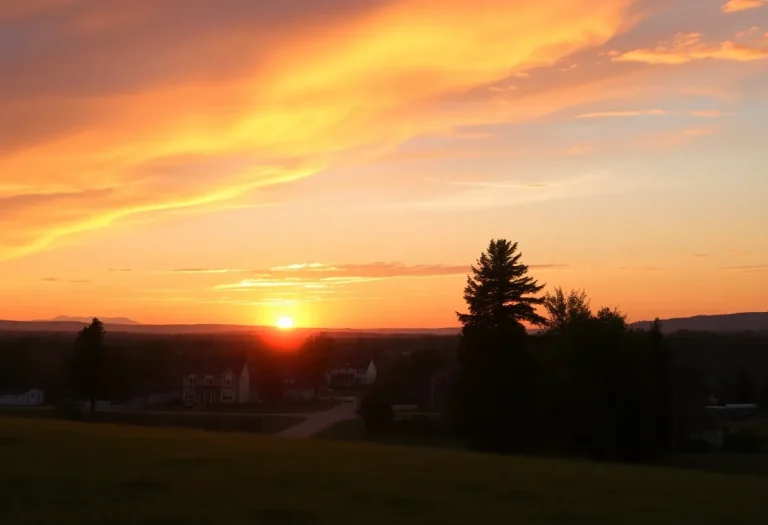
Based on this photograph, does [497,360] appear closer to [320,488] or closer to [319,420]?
[319,420]

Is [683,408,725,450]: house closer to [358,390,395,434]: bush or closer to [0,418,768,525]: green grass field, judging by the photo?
[358,390,395,434]: bush

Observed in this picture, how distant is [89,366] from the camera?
58.9 m

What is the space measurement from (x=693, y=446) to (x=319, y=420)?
23060 millimetres

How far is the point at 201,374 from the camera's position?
8419 centimetres

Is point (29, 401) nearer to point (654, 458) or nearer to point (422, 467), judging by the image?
point (654, 458)

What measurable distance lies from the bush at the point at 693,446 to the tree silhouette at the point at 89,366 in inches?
1523

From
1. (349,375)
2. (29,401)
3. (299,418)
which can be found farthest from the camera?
(349,375)

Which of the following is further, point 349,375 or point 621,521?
point 349,375

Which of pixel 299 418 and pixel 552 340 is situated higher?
pixel 552 340

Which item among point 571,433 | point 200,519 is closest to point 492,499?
point 200,519

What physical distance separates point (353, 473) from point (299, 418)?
45383mm

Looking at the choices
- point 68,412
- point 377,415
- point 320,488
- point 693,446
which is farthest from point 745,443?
point 320,488

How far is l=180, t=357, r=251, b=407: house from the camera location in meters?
83.5

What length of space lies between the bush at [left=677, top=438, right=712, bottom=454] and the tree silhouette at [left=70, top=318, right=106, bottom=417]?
3869 cm
